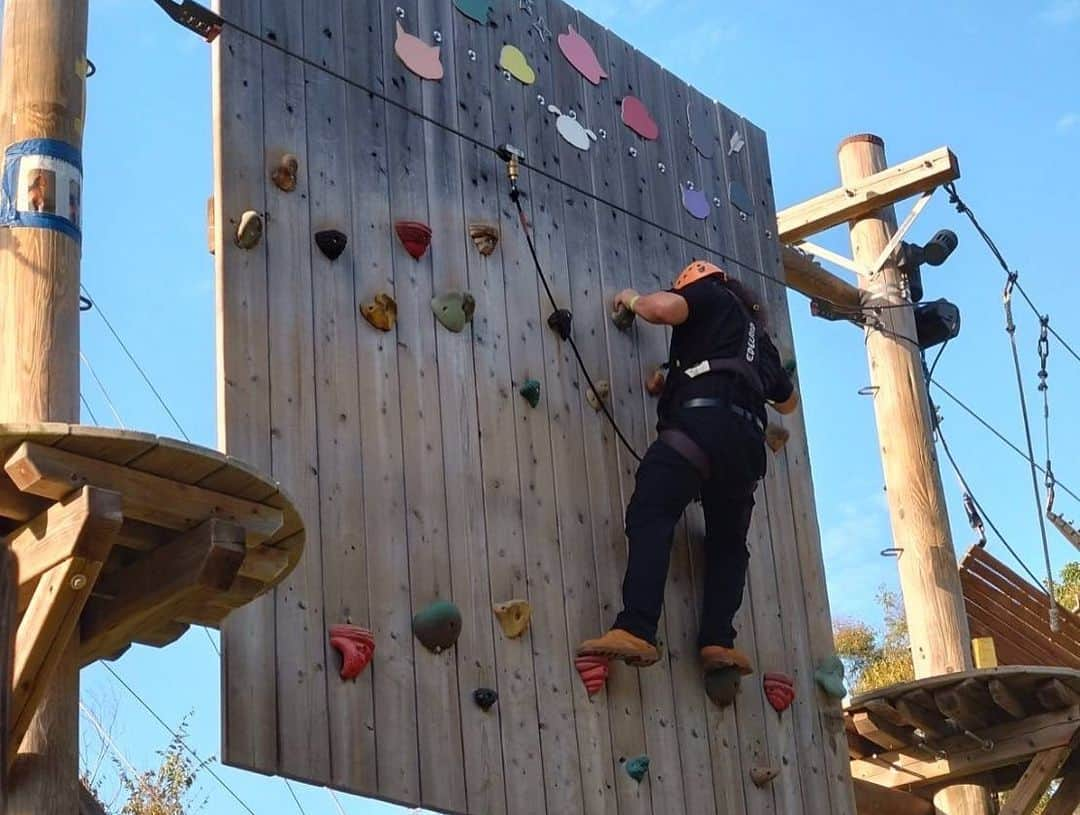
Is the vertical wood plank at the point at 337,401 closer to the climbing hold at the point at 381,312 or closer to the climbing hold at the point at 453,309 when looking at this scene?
the climbing hold at the point at 381,312

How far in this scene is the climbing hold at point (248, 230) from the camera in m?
4.91

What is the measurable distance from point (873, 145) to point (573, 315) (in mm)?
3065

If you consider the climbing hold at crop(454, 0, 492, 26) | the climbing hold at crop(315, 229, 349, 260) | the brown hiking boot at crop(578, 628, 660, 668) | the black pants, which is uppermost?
the climbing hold at crop(454, 0, 492, 26)

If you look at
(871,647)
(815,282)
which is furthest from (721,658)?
(871,647)

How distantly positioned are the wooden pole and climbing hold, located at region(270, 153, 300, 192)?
12.0 feet

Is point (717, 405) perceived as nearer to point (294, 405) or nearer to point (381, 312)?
point (381, 312)

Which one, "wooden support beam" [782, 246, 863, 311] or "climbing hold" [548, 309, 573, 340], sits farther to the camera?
"wooden support beam" [782, 246, 863, 311]

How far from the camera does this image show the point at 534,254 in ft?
19.7

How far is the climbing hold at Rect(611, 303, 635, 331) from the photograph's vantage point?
20.3ft

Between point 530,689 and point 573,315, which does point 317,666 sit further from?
point 573,315

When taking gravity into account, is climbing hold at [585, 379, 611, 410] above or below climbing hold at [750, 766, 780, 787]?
above

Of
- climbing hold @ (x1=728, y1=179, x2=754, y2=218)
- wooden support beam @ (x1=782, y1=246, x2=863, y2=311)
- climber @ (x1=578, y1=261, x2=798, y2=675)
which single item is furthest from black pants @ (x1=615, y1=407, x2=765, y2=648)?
wooden support beam @ (x1=782, y1=246, x2=863, y2=311)

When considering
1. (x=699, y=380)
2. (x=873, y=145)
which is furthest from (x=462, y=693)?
(x=873, y=145)

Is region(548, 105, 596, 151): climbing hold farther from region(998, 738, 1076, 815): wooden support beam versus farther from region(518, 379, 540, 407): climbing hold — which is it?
region(998, 738, 1076, 815): wooden support beam
